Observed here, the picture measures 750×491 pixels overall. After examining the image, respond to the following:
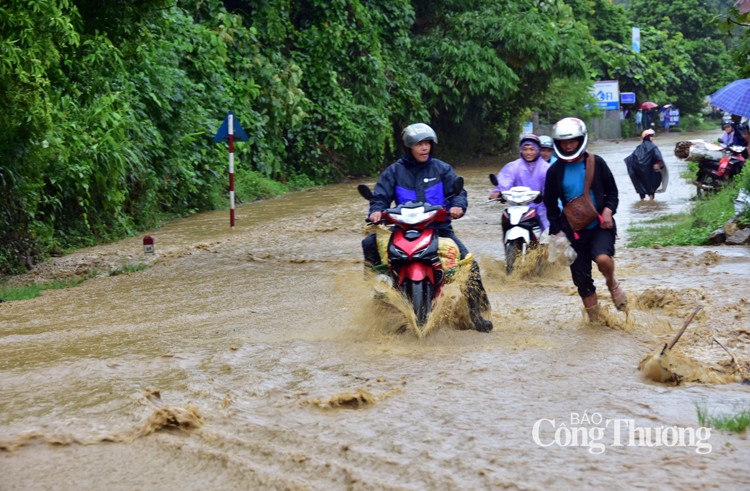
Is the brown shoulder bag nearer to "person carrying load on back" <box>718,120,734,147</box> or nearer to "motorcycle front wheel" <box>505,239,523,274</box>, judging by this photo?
"motorcycle front wheel" <box>505,239,523,274</box>

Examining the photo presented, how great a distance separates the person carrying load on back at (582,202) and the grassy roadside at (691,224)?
5.50 metres

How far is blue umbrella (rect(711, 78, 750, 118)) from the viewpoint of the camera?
46.7ft

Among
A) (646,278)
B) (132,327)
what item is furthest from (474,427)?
(646,278)

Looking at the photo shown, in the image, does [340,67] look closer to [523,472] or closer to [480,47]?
[480,47]

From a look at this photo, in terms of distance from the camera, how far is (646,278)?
32.6 feet

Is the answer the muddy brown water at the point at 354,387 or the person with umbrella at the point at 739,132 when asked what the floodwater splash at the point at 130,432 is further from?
the person with umbrella at the point at 739,132

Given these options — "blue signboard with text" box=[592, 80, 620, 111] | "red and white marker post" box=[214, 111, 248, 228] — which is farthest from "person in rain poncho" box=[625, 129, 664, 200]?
"blue signboard with text" box=[592, 80, 620, 111]

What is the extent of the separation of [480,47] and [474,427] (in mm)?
24932

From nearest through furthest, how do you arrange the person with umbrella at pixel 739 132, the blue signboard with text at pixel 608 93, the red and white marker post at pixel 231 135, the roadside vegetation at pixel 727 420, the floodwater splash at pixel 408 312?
1. the roadside vegetation at pixel 727 420
2. the floodwater splash at pixel 408 312
3. the red and white marker post at pixel 231 135
4. the person with umbrella at pixel 739 132
5. the blue signboard with text at pixel 608 93

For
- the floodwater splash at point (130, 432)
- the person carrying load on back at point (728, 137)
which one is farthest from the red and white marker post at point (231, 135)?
the floodwater splash at point (130, 432)

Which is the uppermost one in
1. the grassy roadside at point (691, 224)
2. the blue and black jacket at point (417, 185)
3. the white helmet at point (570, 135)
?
the white helmet at point (570, 135)

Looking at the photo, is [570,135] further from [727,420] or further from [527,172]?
[527,172]

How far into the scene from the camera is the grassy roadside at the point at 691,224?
41.1 ft

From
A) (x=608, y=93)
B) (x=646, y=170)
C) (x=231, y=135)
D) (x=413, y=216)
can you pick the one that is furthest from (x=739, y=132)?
(x=608, y=93)
